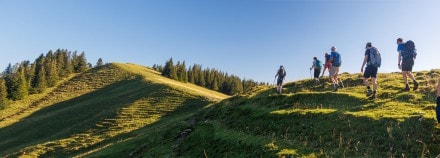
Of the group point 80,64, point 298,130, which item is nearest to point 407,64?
point 298,130

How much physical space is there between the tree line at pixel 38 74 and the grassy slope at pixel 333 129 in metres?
91.5

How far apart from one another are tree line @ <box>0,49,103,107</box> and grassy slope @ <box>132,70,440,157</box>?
91516 mm

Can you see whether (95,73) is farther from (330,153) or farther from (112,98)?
(330,153)

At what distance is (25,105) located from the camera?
100m

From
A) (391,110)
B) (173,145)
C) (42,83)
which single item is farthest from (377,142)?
(42,83)

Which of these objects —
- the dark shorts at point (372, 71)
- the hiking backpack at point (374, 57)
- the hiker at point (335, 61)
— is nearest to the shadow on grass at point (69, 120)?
the hiker at point (335, 61)

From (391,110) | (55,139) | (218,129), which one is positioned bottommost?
(55,139)

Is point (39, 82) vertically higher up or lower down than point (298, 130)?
higher up

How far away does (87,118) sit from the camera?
7256 cm

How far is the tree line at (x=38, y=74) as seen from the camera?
4141 inches

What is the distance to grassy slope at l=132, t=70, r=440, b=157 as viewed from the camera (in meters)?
14.1

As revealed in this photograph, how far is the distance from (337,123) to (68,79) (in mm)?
135910

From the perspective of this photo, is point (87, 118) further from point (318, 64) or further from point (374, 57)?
point (374, 57)

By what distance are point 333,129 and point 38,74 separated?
4738 inches
